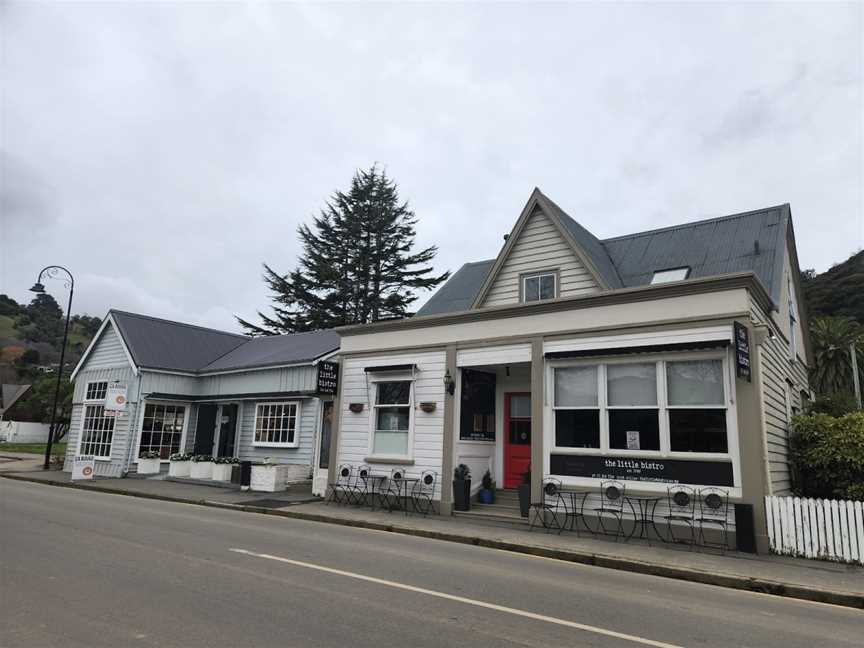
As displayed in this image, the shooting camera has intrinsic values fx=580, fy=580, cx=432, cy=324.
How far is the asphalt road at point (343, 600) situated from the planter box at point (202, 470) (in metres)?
10.9

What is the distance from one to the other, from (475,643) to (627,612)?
2.26 m

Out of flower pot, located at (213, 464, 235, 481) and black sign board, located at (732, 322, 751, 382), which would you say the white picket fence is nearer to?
black sign board, located at (732, 322, 751, 382)

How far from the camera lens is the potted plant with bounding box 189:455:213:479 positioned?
21.2 m

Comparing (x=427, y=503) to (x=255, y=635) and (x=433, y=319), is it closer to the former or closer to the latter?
(x=433, y=319)

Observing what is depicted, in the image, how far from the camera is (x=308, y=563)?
823cm

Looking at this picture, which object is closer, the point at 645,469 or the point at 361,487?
the point at 645,469

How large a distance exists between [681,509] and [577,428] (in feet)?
8.43

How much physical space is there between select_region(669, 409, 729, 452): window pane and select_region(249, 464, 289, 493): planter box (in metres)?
12.3

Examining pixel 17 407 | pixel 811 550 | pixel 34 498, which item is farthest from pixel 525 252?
pixel 17 407

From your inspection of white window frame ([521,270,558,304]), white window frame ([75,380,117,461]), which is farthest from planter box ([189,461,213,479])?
white window frame ([521,270,558,304])

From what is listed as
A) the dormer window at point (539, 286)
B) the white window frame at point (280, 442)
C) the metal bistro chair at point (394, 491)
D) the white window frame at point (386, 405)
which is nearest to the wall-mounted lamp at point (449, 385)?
the white window frame at point (386, 405)

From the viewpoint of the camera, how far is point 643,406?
11.5m

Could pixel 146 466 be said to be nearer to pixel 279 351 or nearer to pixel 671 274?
A: pixel 279 351

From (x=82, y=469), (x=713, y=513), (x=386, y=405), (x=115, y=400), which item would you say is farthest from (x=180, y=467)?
(x=713, y=513)
